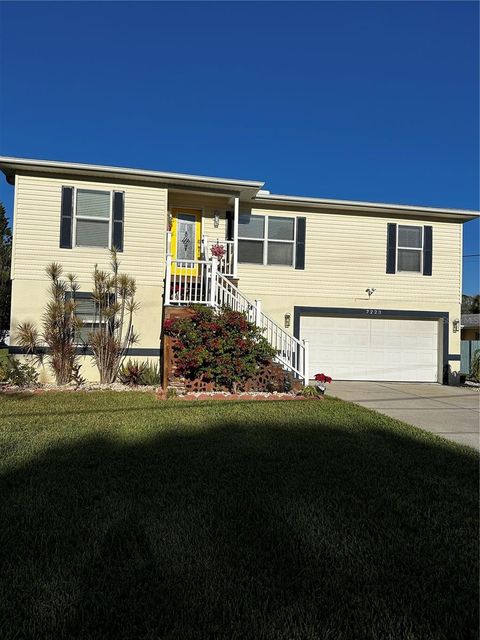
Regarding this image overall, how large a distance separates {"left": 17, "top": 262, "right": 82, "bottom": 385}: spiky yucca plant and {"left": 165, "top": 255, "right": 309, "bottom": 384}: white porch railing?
2354mm

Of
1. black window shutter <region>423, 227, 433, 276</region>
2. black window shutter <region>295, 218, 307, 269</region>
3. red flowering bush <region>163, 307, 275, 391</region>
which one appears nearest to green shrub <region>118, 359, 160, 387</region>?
red flowering bush <region>163, 307, 275, 391</region>

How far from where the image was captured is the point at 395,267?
12.9 meters

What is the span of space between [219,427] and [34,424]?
2460 millimetres

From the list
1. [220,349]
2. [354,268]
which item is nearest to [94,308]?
[220,349]

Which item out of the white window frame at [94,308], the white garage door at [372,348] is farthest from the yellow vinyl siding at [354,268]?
the white window frame at [94,308]

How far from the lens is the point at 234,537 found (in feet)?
9.50

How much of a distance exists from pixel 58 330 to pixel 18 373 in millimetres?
1272

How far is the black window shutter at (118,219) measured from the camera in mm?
10898

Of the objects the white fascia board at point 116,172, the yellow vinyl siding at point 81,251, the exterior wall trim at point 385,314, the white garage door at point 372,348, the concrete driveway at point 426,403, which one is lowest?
the concrete driveway at point 426,403

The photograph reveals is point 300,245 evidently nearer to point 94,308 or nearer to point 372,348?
point 372,348

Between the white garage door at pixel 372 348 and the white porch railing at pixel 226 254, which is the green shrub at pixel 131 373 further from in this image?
the white garage door at pixel 372 348

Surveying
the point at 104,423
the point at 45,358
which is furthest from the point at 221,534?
the point at 45,358

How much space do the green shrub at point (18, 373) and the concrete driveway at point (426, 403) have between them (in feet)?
21.9

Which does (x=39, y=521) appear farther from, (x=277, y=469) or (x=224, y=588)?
(x=277, y=469)
